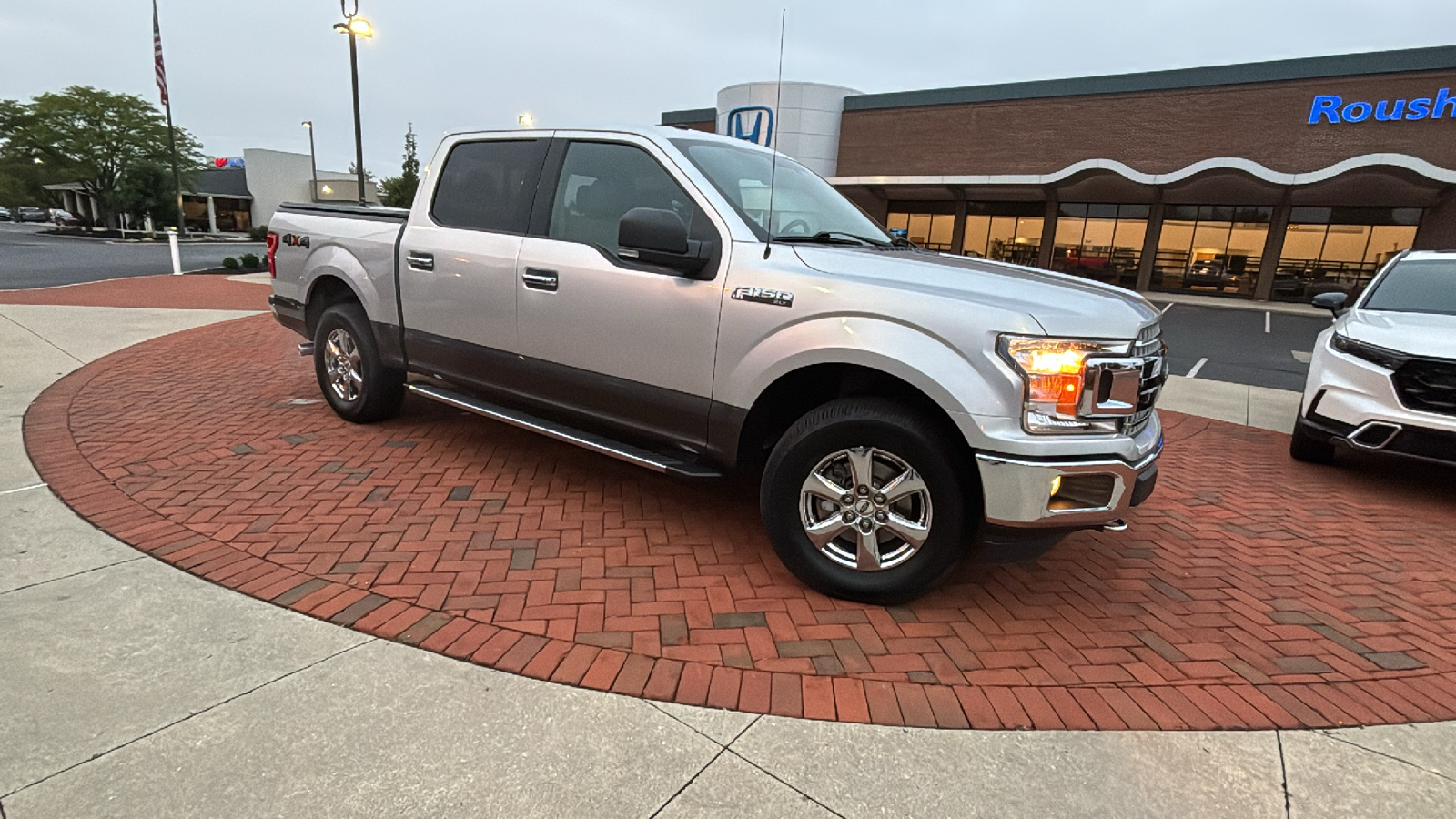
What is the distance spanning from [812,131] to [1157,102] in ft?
38.5

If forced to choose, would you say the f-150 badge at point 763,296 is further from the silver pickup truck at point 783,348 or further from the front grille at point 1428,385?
the front grille at point 1428,385

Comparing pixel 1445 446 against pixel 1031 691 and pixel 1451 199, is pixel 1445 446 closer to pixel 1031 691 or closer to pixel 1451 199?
pixel 1031 691

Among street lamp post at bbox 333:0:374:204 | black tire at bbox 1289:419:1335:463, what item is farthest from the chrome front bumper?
street lamp post at bbox 333:0:374:204

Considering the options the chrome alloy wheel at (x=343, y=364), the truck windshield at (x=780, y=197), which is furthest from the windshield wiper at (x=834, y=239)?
the chrome alloy wheel at (x=343, y=364)

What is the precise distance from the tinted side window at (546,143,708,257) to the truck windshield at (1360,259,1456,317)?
5.68m

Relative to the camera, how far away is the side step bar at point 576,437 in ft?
11.5

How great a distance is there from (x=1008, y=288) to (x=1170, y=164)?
83.0 feet

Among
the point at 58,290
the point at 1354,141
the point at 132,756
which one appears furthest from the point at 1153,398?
the point at 1354,141

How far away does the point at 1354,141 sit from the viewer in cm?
2111

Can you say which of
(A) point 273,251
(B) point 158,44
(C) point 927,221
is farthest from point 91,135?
(A) point 273,251

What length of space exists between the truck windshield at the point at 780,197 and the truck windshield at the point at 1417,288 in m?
4.48

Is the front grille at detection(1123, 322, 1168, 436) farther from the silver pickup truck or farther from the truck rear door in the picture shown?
the truck rear door

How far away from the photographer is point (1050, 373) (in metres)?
2.75

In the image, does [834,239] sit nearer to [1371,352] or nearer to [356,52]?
[1371,352]
